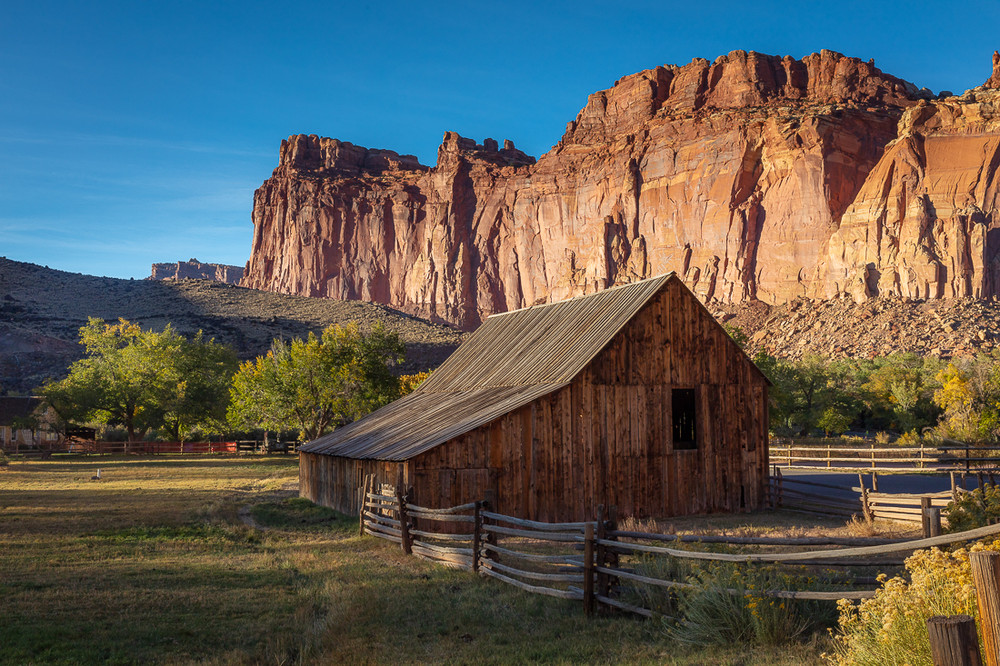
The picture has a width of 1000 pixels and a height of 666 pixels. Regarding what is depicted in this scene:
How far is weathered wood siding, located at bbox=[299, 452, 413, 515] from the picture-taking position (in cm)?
1773

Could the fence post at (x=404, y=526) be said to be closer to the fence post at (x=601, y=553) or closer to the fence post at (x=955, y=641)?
the fence post at (x=601, y=553)

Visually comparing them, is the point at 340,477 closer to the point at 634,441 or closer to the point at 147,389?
the point at 634,441

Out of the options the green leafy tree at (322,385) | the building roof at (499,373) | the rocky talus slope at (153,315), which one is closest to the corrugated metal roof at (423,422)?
the building roof at (499,373)

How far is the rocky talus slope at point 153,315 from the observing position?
79.4 metres

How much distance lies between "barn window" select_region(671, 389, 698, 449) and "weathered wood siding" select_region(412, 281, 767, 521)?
1.10 m

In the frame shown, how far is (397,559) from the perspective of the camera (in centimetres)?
1404

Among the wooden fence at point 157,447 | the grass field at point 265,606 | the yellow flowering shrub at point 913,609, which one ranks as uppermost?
the yellow flowering shrub at point 913,609

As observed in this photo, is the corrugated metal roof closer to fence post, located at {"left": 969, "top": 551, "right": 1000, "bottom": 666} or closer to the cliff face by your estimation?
fence post, located at {"left": 969, "top": 551, "right": 1000, "bottom": 666}

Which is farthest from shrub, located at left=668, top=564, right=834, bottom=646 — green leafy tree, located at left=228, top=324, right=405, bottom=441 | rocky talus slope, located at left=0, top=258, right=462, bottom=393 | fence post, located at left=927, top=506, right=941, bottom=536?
rocky talus slope, located at left=0, top=258, right=462, bottom=393

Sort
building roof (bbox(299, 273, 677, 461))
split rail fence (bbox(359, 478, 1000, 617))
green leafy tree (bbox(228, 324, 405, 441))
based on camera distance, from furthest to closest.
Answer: green leafy tree (bbox(228, 324, 405, 441)) → building roof (bbox(299, 273, 677, 461)) → split rail fence (bbox(359, 478, 1000, 617))

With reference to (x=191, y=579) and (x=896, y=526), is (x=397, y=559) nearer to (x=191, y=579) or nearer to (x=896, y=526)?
(x=191, y=579)

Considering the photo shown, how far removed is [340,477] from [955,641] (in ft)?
62.1

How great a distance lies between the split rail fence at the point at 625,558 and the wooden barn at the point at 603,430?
187cm

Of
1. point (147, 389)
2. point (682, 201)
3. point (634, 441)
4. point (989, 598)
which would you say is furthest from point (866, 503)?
point (682, 201)
